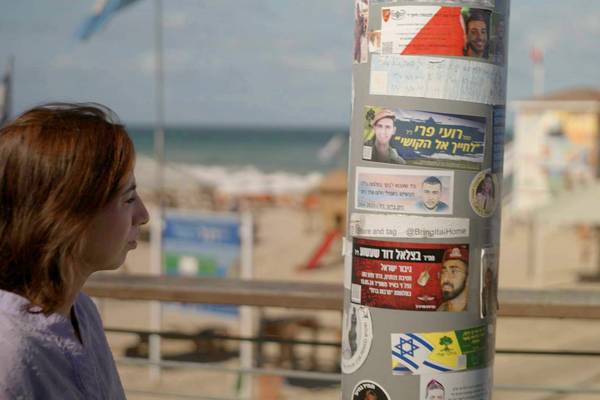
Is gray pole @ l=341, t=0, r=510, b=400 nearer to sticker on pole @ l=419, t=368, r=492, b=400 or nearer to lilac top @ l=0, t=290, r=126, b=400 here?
sticker on pole @ l=419, t=368, r=492, b=400

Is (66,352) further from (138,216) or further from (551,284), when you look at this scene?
(551,284)

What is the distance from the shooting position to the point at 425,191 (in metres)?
2.11

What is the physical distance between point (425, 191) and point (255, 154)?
69.8 m

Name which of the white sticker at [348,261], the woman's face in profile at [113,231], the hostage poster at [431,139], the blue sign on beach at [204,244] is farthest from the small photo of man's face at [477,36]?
the blue sign on beach at [204,244]

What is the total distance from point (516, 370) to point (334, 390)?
6.13 ft

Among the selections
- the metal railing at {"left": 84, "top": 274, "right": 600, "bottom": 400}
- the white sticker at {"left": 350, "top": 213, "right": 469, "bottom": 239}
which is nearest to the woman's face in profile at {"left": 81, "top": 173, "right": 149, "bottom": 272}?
the white sticker at {"left": 350, "top": 213, "right": 469, "bottom": 239}

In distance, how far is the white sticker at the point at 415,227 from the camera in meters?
2.12

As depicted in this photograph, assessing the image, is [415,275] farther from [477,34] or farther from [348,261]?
[477,34]

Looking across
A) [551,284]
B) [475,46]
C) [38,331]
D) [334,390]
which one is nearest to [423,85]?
[475,46]

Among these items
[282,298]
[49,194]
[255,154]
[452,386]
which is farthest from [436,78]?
[255,154]

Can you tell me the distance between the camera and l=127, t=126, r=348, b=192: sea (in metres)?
47.6

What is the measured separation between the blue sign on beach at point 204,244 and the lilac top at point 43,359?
6.67 m

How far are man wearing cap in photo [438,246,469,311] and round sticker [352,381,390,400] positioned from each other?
263 millimetres

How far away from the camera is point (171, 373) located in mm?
9391
